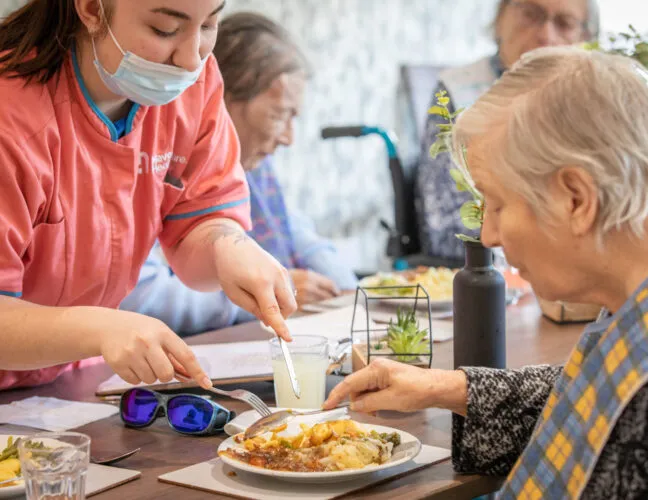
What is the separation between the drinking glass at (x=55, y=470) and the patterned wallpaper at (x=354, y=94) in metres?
3.35

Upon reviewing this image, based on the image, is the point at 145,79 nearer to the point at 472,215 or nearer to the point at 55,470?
the point at 472,215

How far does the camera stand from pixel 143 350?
51.7 inches

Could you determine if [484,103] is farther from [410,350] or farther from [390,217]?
[390,217]

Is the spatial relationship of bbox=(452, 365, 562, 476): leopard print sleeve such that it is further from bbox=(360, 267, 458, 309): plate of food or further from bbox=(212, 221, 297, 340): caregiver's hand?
bbox=(360, 267, 458, 309): plate of food

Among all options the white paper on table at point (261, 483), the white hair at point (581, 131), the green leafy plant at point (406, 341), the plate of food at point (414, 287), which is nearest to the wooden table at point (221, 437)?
the white paper on table at point (261, 483)

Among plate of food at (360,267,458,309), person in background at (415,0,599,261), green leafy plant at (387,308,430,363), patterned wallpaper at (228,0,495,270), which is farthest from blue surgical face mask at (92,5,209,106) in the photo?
patterned wallpaper at (228,0,495,270)

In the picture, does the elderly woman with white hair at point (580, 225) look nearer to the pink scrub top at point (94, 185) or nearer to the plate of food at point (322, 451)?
the plate of food at point (322, 451)

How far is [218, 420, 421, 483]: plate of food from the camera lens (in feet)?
4.02

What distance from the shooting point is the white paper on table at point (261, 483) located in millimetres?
1215

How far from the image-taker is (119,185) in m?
1.69

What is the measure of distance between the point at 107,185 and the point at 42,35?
27cm

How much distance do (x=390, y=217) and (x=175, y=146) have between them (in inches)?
138

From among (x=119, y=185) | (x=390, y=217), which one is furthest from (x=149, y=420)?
(x=390, y=217)

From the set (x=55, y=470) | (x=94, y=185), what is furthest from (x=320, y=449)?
(x=94, y=185)
